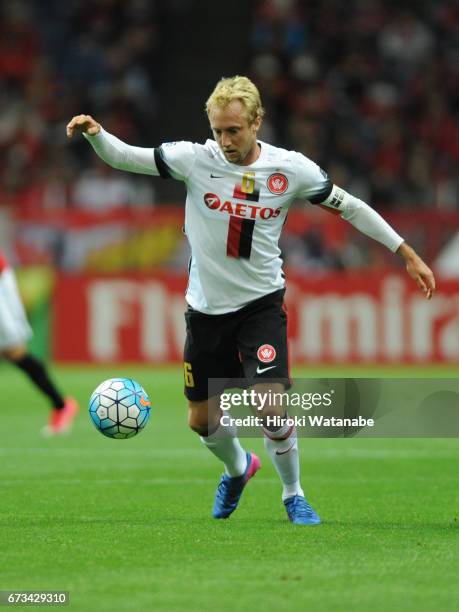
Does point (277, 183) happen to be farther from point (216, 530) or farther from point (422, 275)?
point (216, 530)

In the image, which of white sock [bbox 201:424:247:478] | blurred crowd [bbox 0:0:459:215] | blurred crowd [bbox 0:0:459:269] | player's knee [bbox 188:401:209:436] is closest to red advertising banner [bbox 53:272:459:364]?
blurred crowd [bbox 0:0:459:269]

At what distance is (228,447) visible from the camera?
295 inches

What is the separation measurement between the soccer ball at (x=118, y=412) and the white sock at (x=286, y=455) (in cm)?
75

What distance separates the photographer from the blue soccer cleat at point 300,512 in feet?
23.3

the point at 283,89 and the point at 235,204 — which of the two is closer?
the point at 235,204

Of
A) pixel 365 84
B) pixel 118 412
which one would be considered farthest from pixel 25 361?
pixel 365 84

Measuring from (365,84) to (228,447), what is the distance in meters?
16.5

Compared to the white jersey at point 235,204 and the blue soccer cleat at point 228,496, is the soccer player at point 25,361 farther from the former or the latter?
the white jersey at point 235,204

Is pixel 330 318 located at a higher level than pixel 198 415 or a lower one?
lower

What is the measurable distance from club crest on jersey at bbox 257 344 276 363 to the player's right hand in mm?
1393

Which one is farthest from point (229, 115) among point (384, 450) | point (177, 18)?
point (177, 18)

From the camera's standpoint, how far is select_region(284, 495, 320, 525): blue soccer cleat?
709 centimetres

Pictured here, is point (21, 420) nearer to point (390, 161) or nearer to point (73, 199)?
point (73, 199)

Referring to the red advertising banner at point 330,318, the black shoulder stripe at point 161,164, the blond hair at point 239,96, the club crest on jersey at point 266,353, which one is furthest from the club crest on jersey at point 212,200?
the red advertising banner at point 330,318
